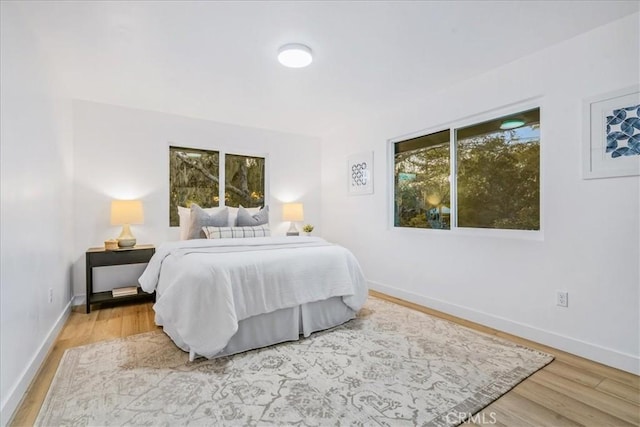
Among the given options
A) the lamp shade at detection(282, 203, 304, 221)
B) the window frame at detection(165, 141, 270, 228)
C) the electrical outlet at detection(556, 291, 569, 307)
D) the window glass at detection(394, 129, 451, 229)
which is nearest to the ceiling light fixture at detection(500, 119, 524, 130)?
the window glass at detection(394, 129, 451, 229)

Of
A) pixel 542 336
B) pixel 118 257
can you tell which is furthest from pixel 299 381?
pixel 118 257

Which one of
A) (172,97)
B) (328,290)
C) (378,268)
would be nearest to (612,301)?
(328,290)

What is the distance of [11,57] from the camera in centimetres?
183

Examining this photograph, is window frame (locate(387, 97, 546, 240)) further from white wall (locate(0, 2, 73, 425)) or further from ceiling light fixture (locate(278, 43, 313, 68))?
white wall (locate(0, 2, 73, 425))

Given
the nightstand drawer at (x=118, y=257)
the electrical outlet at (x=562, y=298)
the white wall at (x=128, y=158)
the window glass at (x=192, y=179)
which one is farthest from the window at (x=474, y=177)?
the nightstand drawer at (x=118, y=257)

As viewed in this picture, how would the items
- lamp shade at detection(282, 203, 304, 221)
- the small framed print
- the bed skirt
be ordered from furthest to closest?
1. lamp shade at detection(282, 203, 304, 221)
2. the small framed print
3. the bed skirt

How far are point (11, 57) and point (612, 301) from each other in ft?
13.1

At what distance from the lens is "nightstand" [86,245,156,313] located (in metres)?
3.36

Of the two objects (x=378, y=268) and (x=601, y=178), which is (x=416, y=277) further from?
(x=601, y=178)

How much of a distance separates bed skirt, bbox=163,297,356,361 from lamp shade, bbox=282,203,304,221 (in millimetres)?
2065

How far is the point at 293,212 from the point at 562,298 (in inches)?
130

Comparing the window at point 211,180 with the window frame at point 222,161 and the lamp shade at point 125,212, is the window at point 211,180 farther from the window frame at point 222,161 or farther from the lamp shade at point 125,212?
the lamp shade at point 125,212

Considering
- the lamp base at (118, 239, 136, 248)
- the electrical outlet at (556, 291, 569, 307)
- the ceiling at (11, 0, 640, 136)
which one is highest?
the ceiling at (11, 0, 640, 136)

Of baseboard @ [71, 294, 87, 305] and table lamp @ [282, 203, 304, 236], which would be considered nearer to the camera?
baseboard @ [71, 294, 87, 305]
